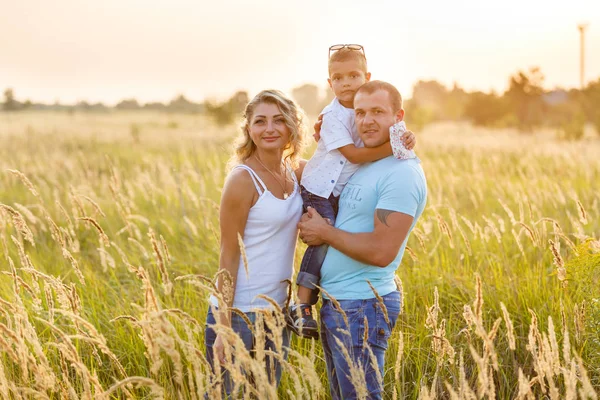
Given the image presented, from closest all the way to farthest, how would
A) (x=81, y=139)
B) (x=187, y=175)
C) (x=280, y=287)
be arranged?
(x=280, y=287)
(x=187, y=175)
(x=81, y=139)

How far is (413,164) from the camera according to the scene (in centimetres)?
286

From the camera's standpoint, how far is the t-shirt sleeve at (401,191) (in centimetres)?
270

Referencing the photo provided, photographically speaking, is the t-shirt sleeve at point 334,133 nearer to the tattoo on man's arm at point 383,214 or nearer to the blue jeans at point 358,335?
the tattoo on man's arm at point 383,214

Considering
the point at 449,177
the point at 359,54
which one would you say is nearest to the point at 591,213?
the point at 449,177

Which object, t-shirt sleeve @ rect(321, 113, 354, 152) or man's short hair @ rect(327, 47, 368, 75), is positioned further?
man's short hair @ rect(327, 47, 368, 75)

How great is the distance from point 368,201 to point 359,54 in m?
1.14

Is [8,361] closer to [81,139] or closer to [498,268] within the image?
[498,268]

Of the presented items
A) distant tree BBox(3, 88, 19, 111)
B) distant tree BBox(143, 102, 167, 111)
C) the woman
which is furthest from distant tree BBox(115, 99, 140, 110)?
the woman

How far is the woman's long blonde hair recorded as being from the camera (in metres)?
3.15

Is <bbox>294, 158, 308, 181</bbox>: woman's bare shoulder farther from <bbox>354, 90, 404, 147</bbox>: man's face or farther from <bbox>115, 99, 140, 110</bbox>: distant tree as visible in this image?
<bbox>115, 99, 140, 110</bbox>: distant tree

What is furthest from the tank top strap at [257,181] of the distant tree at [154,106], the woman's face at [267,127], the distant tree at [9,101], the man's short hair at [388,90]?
the distant tree at [154,106]

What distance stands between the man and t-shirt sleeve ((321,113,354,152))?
22cm

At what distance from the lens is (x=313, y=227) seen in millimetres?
2904

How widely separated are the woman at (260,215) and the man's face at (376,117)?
43 centimetres
